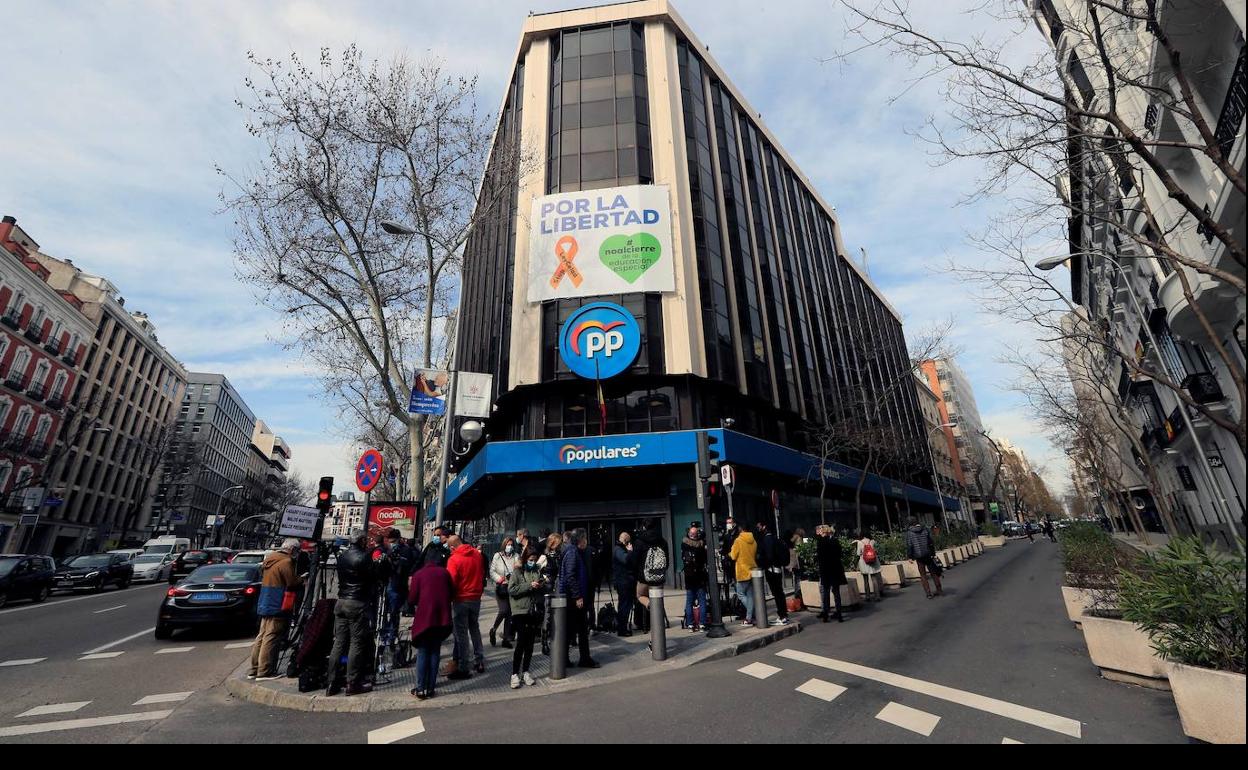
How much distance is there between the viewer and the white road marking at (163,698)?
6.44m

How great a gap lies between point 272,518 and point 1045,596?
359ft

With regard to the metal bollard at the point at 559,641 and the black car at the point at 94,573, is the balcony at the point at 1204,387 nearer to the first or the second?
the metal bollard at the point at 559,641

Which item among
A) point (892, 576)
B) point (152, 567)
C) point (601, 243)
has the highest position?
point (601, 243)

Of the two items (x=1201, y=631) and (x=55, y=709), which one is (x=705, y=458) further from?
(x=55, y=709)

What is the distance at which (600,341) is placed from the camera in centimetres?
2066

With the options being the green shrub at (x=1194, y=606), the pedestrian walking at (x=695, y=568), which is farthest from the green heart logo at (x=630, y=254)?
the green shrub at (x=1194, y=606)

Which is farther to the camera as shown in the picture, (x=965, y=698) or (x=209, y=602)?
(x=209, y=602)

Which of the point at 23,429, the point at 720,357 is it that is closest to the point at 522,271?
the point at 720,357

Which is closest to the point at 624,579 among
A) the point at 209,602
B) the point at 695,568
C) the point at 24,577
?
the point at 695,568

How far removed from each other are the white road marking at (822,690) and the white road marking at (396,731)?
168 inches

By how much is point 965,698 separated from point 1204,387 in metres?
23.9

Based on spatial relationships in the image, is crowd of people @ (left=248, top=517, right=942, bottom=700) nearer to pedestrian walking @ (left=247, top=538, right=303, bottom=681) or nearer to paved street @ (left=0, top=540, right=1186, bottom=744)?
pedestrian walking @ (left=247, top=538, right=303, bottom=681)

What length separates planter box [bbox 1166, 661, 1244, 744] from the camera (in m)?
3.97

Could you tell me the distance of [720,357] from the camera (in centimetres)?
2203
